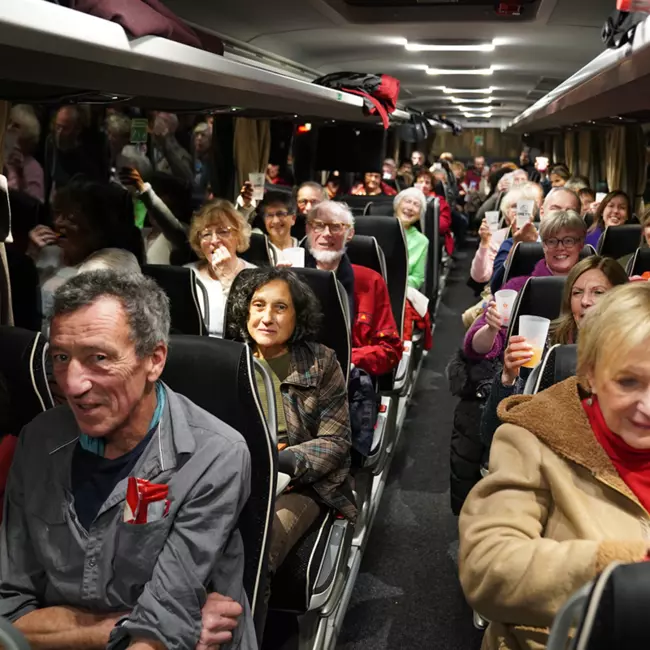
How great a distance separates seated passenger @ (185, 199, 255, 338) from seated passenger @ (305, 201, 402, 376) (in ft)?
A: 1.30

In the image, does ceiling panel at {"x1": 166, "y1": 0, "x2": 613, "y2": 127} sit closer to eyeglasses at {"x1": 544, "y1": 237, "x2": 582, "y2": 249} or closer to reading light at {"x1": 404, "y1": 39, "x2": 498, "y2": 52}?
reading light at {"x1": 404, "y1": 39, "x2": 498, "y2": 52}

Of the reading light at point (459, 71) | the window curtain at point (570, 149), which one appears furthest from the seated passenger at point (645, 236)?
the window curtain at point (570, 149)

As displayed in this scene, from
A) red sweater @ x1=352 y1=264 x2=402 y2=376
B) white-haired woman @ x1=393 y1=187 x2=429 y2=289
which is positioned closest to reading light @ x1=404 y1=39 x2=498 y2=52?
white-haired woman @ x1=393 y1=187 x2=429 y2=289

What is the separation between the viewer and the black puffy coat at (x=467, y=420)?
3.39 m

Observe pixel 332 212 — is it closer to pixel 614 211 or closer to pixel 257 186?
pixel 257 186

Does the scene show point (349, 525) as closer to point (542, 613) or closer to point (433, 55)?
point (542, 613)

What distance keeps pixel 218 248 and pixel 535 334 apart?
81.8 inches

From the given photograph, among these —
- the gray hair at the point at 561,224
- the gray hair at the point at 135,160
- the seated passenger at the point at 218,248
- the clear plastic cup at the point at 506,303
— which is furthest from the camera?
the gray hair at the point at 135,160

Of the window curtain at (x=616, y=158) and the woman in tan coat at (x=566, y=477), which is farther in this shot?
the window curtain at (x=616, y=158)

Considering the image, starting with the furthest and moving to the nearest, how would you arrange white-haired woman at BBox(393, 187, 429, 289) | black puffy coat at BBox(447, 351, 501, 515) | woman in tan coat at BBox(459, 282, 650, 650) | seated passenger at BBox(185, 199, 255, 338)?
1. white-haired woman at BBox(393, 187, 429, 289)
2. seated passenger at BBox(185, 199, 255, 338)
3. black puffy coat at BBox(447, 351, 501, 515)
4. woman in tan coat at BBox(459, 282, 650, 650)

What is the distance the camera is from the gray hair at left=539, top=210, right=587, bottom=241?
357cm

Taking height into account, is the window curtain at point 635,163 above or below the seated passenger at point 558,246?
above

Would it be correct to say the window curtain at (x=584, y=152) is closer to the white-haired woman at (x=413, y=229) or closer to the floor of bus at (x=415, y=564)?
the white-haired woman at (x=413, y=229)

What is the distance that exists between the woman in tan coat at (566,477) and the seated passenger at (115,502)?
0.63m
